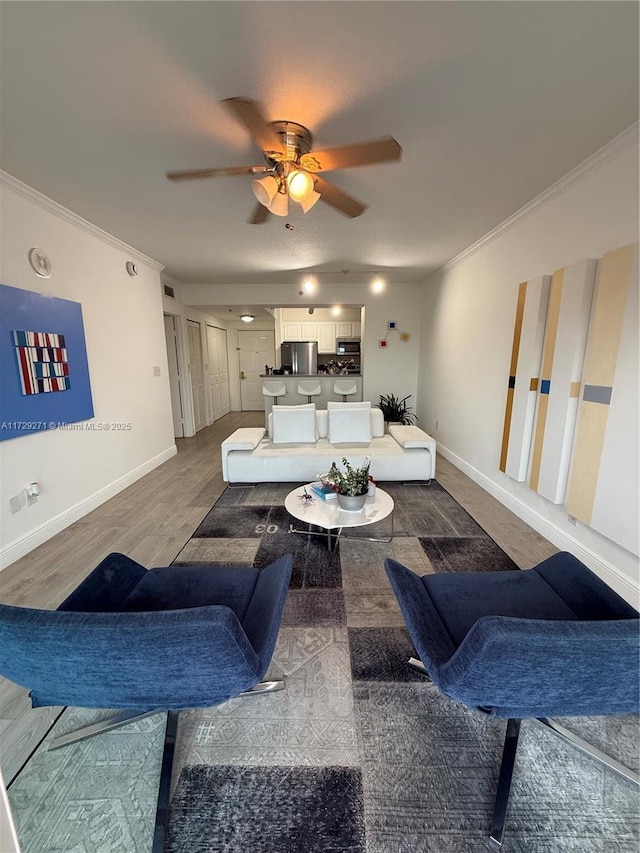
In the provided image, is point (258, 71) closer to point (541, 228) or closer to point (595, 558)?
point (541, 228)

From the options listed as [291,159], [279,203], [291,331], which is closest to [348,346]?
[291,331]

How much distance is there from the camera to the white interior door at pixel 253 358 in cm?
823

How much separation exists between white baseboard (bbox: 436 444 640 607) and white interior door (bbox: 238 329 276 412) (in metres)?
5.80

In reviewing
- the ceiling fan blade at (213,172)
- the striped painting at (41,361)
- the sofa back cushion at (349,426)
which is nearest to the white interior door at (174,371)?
the striped painting at (41,361)

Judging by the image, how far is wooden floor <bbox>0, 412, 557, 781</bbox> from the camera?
4.41 ft

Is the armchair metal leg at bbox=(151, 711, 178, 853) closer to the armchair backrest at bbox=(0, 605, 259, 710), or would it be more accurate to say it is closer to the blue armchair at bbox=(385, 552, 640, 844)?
the armchair backrest at bbox=(0, 605, 259, 710)

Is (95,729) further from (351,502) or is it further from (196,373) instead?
(196,373)

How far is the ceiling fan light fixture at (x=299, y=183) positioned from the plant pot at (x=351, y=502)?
5.84ft

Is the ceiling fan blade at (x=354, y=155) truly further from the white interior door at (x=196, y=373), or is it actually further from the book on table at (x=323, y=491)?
the white interior door at (x=196, y=373)

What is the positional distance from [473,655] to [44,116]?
294 centimetres

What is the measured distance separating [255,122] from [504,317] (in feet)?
8.70

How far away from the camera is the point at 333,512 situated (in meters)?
2.25

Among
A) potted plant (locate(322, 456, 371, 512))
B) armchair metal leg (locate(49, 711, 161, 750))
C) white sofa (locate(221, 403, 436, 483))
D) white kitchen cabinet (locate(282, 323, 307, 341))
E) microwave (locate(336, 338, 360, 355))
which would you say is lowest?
armchair metal leg (locate(49, 711, 161, 750))

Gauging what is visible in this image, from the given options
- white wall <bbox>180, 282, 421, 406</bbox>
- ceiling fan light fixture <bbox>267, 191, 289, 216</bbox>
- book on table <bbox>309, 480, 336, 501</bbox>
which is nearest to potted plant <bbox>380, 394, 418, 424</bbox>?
white wall <bbox>180, 282, 421, 406</bbox>
